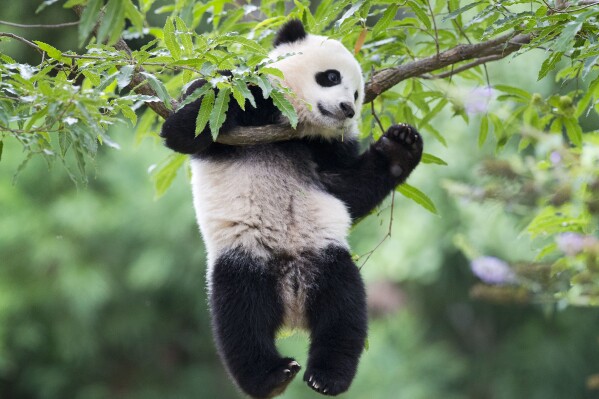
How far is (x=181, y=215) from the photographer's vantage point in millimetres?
9266

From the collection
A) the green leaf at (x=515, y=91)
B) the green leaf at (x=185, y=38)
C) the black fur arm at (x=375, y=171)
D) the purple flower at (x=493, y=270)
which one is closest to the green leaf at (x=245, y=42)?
the green leaf at (x=185, y=38)

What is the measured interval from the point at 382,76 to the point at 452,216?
17.6 ft

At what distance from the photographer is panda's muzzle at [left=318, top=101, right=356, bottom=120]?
3.69 m

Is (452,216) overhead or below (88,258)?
overhead

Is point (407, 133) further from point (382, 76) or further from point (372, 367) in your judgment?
point (372, 367)

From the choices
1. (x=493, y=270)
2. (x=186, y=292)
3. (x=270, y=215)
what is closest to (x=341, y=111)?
(x=270, y=215)

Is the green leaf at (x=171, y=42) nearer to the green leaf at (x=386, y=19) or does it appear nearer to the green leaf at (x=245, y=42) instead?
the green leaf at (x=245, y=42)

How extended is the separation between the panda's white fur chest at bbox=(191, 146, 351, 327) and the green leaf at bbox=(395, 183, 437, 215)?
0.44 metres

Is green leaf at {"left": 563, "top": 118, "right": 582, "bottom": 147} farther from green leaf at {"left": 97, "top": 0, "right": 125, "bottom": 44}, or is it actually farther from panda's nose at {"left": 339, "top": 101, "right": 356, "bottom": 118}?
green leaf at {"left": 97, "top": 0, "right": 125, "bottom": 44}

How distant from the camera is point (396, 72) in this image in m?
3.57

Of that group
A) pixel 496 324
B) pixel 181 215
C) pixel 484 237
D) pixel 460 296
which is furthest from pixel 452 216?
pixel 181 215

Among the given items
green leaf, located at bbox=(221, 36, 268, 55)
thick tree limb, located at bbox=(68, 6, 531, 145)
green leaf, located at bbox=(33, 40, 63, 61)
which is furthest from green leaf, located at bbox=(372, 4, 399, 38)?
green leaf, located at bbox=(33, 40, 63, 61)

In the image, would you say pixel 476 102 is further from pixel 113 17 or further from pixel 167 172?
pixel 113 17

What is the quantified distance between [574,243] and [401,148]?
98 centimetres
